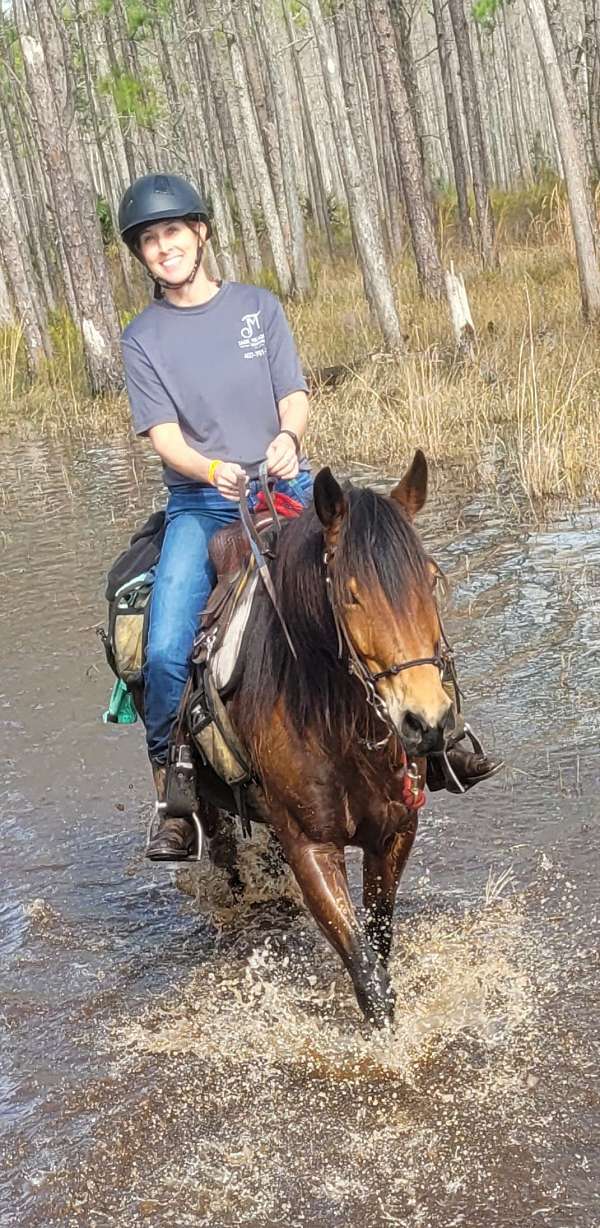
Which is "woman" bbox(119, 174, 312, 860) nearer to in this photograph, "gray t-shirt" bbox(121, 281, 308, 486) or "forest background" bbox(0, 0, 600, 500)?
"gray t-shirt" bbox(121, 281, 308, 486)

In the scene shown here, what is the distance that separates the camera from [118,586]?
16.5ft

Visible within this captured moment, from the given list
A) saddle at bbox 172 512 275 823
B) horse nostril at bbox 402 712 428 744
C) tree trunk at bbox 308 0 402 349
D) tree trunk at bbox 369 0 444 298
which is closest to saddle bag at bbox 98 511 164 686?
saddle at bbox 172 512 275 823

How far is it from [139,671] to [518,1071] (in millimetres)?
2076

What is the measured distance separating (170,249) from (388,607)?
196 cm

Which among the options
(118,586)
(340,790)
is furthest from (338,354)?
(340,790)

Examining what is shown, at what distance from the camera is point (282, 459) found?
13.9 ft

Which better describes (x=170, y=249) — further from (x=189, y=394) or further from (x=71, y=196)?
(x=71, y=196)

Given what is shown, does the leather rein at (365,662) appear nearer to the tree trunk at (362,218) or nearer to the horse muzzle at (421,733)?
the horse muzzle at (421,733)

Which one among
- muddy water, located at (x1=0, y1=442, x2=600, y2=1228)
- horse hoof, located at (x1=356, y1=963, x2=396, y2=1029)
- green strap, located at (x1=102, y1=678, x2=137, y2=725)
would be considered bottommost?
muddy water, located at (x1=0, y1=442, x2=600, y2=1228)

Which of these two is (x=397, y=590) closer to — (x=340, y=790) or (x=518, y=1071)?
(x=340, y=790)

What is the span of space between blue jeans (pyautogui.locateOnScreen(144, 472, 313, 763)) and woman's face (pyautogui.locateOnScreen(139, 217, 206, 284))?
0.79 metres

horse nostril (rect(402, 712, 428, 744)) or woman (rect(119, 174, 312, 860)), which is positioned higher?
woman (rect(119, 174, 312, 860))

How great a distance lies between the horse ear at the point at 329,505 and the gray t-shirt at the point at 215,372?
122 cm

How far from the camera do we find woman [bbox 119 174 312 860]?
450cm
